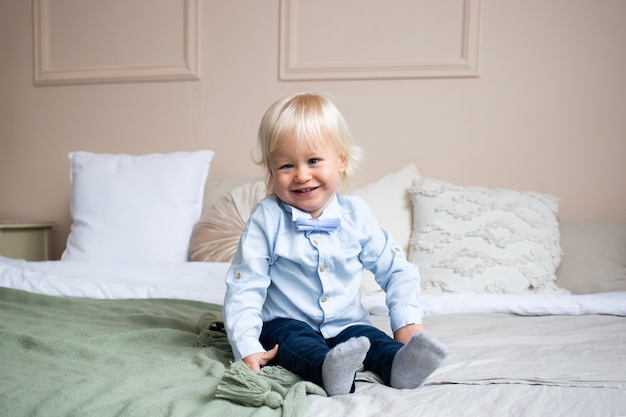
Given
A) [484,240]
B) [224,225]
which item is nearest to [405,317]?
[484,240]

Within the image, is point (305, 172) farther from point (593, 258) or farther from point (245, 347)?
point (593, 258)

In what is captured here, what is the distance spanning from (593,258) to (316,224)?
1.15 m

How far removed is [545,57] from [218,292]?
1566mm

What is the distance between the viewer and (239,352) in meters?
1.00

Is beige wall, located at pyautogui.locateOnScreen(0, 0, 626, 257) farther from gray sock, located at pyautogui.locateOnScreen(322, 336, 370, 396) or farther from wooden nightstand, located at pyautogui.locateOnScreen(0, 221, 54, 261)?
gray sock, located at pyautogui.locateOnScreen(322, 336, 370, 396)

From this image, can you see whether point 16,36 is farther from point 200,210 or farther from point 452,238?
point 452,238

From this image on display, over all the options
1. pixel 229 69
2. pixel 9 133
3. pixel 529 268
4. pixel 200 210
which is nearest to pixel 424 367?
pixel 529 268

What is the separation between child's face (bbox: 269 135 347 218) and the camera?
43.2 inches

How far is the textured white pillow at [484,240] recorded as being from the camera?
68.8 inches

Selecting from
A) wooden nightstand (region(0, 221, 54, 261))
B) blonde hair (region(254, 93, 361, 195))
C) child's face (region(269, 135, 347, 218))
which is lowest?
wooden nightstand (region(0, 221, 54, 261))

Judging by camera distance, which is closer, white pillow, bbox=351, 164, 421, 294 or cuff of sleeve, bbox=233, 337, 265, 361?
cuff of sleeve, bbox=233, 337, 265, 361

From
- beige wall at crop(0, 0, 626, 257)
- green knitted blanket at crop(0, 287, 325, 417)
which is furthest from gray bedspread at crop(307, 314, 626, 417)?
beige wall at crop(0, 0, 626, 257)

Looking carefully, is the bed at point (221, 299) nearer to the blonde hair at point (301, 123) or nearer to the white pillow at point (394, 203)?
the white pillow at point (394, 203)

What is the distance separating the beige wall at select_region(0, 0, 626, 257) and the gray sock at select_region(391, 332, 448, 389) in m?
1.56
